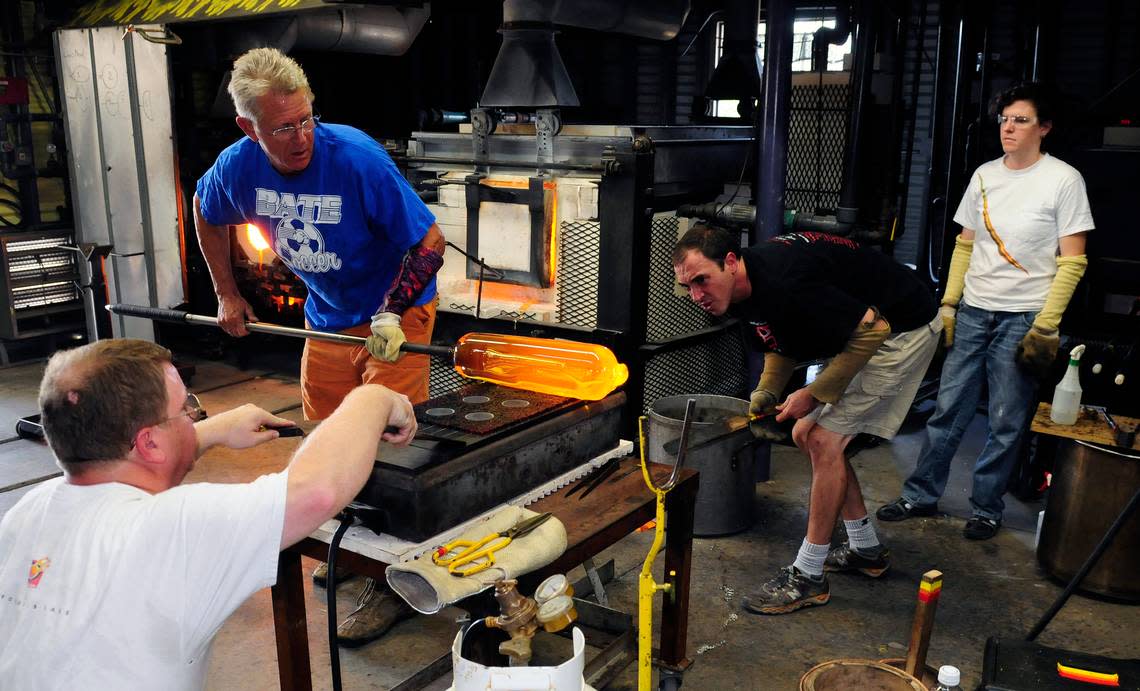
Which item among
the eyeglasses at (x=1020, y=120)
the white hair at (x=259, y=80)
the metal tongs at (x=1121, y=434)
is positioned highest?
the white hair at (x=259, y=80)

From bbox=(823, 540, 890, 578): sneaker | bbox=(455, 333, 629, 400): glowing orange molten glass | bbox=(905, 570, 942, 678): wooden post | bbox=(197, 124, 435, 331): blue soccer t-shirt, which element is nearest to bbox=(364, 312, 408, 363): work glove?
bbox=(455, 333, 629, 400): glowing orange molten glass

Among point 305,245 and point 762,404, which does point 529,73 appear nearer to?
point 305,245

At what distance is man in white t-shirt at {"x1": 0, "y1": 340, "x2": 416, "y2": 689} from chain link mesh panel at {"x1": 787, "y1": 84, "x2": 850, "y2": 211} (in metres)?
3.84

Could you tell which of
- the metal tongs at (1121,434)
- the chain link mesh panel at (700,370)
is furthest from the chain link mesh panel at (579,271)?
the metal tongs at (1121,434)

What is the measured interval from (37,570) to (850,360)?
2.49 meters

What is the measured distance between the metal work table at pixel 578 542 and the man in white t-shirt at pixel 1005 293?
1914mm

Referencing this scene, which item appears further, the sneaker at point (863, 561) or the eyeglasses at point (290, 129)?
the sneaker at point (863, 561)

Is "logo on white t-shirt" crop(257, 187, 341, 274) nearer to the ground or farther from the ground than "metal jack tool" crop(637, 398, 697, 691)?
farther from the ground

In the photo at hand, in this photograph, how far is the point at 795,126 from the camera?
4934mm

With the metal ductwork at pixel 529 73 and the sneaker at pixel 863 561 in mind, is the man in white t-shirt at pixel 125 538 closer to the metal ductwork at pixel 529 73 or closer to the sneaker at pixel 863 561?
the sneaker at pixel 863 561

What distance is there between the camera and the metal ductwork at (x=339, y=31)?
237 inches

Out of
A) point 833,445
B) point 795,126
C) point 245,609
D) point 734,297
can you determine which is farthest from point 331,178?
point 795,126

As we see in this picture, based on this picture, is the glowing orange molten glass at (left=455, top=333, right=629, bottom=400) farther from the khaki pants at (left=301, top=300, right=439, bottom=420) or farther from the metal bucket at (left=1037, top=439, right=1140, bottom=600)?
the metal bucket at (left=1037, top=439, right=1140, bottom=600)

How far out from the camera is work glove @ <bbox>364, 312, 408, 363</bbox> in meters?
2.68
